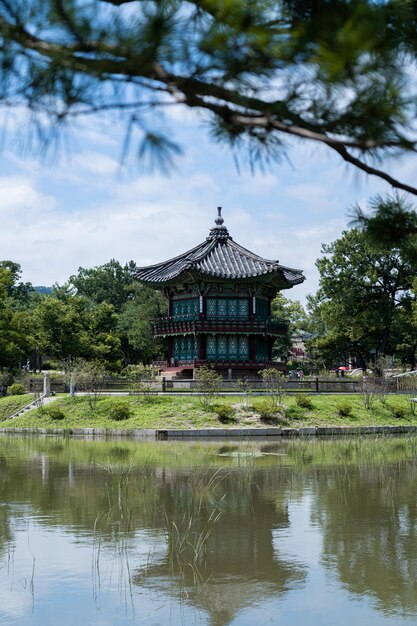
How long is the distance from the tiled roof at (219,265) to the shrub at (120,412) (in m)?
12.2

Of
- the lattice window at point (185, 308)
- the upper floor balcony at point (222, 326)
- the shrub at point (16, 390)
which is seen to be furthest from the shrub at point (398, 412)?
the shrub at point (16, 390)

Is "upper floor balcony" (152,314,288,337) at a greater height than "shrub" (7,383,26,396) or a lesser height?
greater

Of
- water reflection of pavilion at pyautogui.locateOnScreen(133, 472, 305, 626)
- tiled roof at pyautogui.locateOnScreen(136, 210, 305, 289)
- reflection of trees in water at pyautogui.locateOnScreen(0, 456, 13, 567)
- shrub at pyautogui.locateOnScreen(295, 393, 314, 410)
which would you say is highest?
tiled roof at pyautogui.locateOnScreen(136, 210, 305, 289)

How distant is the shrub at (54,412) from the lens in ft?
101

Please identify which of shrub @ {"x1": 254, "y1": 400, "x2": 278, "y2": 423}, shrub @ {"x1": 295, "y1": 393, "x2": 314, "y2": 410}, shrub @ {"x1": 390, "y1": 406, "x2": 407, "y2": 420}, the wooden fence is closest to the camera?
shrub @ {"x1": 254, "y1": 400, "x2": 278, "y2": 423}

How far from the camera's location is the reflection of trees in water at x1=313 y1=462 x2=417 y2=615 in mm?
8125

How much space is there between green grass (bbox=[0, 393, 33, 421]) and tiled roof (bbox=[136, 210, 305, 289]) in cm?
1127

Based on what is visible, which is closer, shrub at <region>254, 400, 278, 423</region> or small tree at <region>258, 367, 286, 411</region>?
shrub at <region>254, 400, 278, 423</region>

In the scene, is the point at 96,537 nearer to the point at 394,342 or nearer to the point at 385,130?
A: the point at 385,130

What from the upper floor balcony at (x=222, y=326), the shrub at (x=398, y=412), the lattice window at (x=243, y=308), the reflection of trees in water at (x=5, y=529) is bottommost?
the reflection of trees in water at (x=5, y=529)

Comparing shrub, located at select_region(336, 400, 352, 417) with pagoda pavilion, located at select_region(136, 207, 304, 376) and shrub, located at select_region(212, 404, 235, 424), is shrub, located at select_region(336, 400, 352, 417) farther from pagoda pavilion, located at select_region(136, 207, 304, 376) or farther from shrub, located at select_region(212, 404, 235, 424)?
pagoda pavilion, located at select_region(136, 207, 304, 376)

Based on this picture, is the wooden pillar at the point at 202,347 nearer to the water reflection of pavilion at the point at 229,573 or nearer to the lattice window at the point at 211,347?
the lattice window at the point at 211,347

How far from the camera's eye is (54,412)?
30859mm

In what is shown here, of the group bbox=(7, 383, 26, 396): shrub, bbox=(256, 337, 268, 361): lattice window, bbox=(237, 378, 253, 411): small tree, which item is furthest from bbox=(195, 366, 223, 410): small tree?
bbox=(256, 337, 268, 361): lattice window
